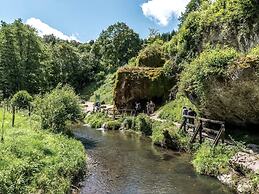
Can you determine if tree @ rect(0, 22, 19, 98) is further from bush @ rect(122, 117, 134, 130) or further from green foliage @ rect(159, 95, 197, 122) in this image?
green foliage @ rect(159, 95, 197, 122)

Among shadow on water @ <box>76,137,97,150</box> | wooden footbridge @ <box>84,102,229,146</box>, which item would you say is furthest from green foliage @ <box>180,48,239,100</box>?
shadow on water @ <box>76,137,97,150</box>

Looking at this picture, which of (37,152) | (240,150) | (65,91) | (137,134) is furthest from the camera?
(137,134)

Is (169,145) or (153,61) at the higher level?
(153,61)

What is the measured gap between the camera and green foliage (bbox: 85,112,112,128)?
45747mm

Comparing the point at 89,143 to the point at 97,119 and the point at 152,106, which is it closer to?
the point at 97,119

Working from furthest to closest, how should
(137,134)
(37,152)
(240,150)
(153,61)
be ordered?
1. (153,61)
2. (137,134)
3. (240,150)
4. (37,152)

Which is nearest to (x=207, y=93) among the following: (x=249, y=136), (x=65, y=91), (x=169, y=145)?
(x=249, y=136)

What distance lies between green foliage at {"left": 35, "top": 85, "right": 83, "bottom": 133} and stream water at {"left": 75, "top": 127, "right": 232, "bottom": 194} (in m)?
3.01

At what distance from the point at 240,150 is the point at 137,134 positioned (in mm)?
17804

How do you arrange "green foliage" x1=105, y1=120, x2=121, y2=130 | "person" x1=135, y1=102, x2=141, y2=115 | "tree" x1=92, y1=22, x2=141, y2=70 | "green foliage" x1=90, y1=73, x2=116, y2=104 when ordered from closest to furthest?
"green foliage" x1=105, y1=120, x2=121, y2=130 → "person" x1=135, y1=102, x2=141, y2=115 → "green foliage" x1=90, y1=73, x2=116, y2=104 → "tree" x1=92, y1=22, x2=141, y2=70

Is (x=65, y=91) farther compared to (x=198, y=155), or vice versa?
(x=65, y=91)

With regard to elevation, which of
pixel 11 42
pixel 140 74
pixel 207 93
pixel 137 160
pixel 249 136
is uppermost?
pixel 11 42

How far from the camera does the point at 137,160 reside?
85.7ft

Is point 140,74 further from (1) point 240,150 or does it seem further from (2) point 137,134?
(1) point 240,150
